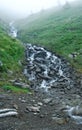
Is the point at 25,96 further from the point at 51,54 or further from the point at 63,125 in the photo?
the point at 51,54

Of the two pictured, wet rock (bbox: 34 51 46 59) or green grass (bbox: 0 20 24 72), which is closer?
green grass (bbox: 0 20 24 72)

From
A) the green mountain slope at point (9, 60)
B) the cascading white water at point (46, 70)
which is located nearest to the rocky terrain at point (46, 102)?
the cascading white water at point (46, 70)

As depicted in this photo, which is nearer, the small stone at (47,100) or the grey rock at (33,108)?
the grey rock at (33,108)

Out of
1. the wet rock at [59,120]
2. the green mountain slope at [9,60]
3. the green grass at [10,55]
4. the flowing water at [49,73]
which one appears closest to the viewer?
the wet rock at [59,120]

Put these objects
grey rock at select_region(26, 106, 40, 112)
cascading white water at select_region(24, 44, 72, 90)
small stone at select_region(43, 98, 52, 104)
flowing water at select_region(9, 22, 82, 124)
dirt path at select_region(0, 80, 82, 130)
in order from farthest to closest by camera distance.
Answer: cascading white water at select_region(24, 44, 72, 90)
flowing water at select_region(9, 22, 82, 124)
small stone at select_region(43, 98, 52, 104)
grey rock at select_region(26, 106, 40, 112)
dirt path at select_region(0, 80, 82, 130)

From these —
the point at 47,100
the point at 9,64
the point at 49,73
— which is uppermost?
the point at 9,64

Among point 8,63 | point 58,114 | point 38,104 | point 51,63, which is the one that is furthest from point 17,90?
point 51,63

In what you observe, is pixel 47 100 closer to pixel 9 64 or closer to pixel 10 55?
pixel 9 64

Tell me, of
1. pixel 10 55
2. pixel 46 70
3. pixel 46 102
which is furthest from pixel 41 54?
pixel 46 102

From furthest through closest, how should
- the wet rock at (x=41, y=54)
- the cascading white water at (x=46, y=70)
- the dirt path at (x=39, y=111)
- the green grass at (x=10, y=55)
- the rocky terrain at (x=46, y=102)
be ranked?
1. the wet rock at (x=41, y=54)
2. the green grass at (x=10, y=55)
3. the cascading white water at (x=46, y=70)
4. the rocky terrain at (x=46, y=102)
5. the dirt path at (x=39, y=111)

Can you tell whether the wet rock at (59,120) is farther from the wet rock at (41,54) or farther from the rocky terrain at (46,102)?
the wet rock at (41,54)

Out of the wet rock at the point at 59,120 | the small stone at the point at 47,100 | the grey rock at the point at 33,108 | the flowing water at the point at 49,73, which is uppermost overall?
the flowing water at the point at 49,73

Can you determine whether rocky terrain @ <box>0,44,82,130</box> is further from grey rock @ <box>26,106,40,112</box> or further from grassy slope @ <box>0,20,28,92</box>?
grassy slope @ <box>0,20,28,92</box>

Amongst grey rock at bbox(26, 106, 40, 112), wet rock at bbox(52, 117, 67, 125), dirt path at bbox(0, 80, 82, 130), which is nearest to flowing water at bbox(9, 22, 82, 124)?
wet rock at bbox(52, 117, 67, 125)
